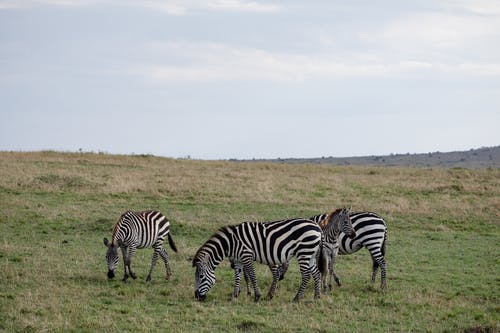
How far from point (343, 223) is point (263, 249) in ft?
7.24

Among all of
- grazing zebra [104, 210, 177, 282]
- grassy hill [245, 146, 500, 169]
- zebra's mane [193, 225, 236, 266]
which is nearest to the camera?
zebra's mane [193, 225, 236, 266]

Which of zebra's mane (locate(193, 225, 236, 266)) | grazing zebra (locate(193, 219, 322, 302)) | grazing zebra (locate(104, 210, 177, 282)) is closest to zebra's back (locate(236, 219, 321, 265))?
grazing zebra (locate(193, 219, 322, 302))

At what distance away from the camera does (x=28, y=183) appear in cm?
2886

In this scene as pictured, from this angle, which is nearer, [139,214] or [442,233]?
[139,214]

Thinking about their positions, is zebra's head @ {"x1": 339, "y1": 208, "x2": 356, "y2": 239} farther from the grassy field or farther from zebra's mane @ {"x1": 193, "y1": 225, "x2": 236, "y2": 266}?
zebra's mane @ {"x1": 193, "y1": 225, "x2": 236, "y2": 266}

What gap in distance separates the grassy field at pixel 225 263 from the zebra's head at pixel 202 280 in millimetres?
206

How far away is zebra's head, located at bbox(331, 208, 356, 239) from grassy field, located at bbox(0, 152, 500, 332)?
1296mm

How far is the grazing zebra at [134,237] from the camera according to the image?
14.2 metres

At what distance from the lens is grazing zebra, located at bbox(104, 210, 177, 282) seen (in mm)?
14250

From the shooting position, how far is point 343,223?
46.1 ft

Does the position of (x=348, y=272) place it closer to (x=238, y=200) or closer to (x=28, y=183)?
(x=238, y=200)

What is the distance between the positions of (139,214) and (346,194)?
16480mm

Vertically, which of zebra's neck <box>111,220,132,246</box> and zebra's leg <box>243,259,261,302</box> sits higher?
zebra's neck <box>111,220,132,246</box>

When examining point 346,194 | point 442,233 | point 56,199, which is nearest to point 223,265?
point 442,233
